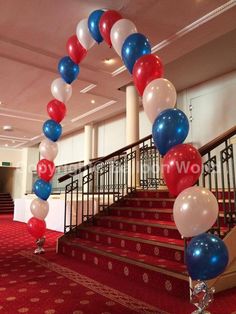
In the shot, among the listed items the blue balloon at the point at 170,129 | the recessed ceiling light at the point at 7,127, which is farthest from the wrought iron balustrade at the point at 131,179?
the recessed ceiling light at the point at 7,127

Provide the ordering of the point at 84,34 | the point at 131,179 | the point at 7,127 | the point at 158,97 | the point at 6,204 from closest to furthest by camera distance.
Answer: the point at 158,97 < the point at 84,34 < the point at 131,179 < the point at 7,127 < the point at 6,204

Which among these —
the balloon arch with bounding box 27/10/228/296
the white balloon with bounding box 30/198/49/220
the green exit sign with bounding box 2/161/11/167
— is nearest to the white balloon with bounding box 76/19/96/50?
the balloon arch with bounding box 27/10/228/296

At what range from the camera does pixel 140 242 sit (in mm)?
3312

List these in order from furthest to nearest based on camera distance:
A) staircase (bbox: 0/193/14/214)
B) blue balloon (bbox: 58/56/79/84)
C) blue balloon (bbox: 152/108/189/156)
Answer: staircase (bbox: 0/193/14/214)
blue balloon (bbox: 58/56/79/84)
blue balloon (bbox: 152/108/189/156)

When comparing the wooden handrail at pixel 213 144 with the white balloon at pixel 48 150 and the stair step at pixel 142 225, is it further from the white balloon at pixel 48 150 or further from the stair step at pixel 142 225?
the white balloon at pixel 48 150

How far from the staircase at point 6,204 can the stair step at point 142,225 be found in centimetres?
1088

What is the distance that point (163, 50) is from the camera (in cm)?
481

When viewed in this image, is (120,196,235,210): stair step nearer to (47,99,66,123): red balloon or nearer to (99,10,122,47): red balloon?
(47,99,66,123): red balloon

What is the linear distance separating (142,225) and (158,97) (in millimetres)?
1946

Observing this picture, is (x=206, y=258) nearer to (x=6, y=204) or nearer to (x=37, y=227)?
(x=37, y=227)

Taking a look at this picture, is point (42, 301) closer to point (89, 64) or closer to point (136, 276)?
point (136, 276)

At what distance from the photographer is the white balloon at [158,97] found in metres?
2.48

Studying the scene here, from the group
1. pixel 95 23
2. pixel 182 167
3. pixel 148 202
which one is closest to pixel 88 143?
pixel 148 202

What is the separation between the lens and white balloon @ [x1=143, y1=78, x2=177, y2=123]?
97.7 inches
